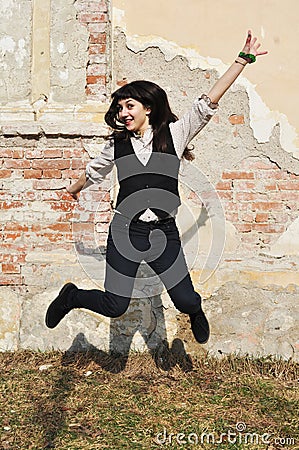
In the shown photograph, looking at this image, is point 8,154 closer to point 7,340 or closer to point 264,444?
point 7,340

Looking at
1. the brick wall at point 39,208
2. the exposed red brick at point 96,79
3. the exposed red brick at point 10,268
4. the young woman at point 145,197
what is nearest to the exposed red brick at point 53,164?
the brick wall at point 39,208

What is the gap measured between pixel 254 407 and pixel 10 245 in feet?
6.50

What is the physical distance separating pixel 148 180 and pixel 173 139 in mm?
263

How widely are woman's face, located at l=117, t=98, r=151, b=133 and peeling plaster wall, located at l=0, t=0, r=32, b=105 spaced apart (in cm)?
125

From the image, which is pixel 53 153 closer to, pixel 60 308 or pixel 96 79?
pixel 96 79

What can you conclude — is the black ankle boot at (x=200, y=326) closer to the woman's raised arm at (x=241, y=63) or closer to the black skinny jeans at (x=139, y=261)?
the black skinny jeans at (x=139, y=261)

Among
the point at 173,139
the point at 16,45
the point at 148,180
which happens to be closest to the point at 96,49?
the point at 16,45

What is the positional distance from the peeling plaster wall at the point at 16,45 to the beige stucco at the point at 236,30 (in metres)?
0.65

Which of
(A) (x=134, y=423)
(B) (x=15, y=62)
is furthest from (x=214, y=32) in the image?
(A) (x=134, y=423)

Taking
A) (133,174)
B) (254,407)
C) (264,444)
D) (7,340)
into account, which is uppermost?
(133,174)

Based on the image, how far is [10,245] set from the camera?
4121 millimetres

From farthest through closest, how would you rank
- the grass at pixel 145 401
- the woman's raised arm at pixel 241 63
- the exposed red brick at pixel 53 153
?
the exposed red brick at pixel 53 153
the woman's raised arm at pixel 241 63
the grass at pixel 145 401

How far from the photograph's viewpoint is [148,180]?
321 cm

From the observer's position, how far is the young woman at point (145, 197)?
3.19m
